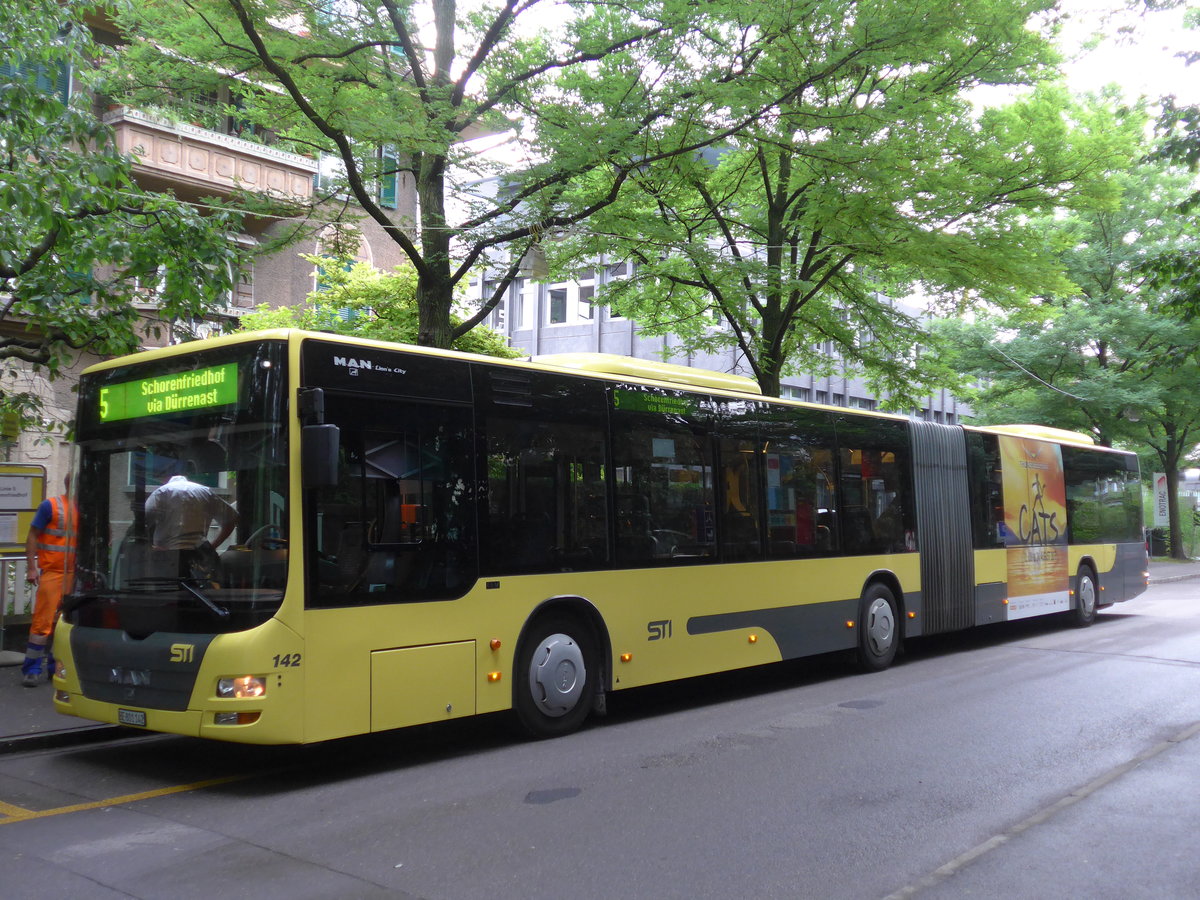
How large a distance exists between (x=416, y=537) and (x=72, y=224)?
454 centimetres

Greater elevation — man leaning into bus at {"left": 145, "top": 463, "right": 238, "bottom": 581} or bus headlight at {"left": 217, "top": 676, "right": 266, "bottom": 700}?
man leaning into bus at {"left": 145, "top": 463, "right": 238, "bottom": 581}

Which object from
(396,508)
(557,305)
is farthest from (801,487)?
(557,305)

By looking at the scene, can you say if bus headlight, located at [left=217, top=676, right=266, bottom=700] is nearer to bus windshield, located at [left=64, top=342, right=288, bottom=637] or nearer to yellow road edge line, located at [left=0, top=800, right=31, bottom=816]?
bus windshield, located at [left=64, top=342, right=288, bottom=637]

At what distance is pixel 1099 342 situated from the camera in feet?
96.7

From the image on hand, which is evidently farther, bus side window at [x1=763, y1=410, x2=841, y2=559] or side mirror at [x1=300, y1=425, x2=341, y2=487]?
bus side window at [x1=763, y1=410, x2=841, y2=559]

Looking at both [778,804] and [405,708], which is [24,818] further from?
[778,804]

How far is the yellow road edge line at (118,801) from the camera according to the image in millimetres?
6250

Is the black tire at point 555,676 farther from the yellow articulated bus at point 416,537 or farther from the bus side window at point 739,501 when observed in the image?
the bus side window at point 739,501

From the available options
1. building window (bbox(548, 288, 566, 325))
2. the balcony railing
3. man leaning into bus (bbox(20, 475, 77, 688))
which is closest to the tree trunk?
man leaning into bus (bbox(20, 475, 77, 688))

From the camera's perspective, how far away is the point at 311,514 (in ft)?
22.4

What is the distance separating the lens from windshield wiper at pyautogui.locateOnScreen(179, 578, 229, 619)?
22.1 ft

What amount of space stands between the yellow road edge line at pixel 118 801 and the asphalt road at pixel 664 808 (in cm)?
3

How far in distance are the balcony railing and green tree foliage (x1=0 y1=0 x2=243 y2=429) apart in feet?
24.9

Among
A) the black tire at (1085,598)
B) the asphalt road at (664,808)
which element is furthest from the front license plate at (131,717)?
the black tire at (1085,598)
